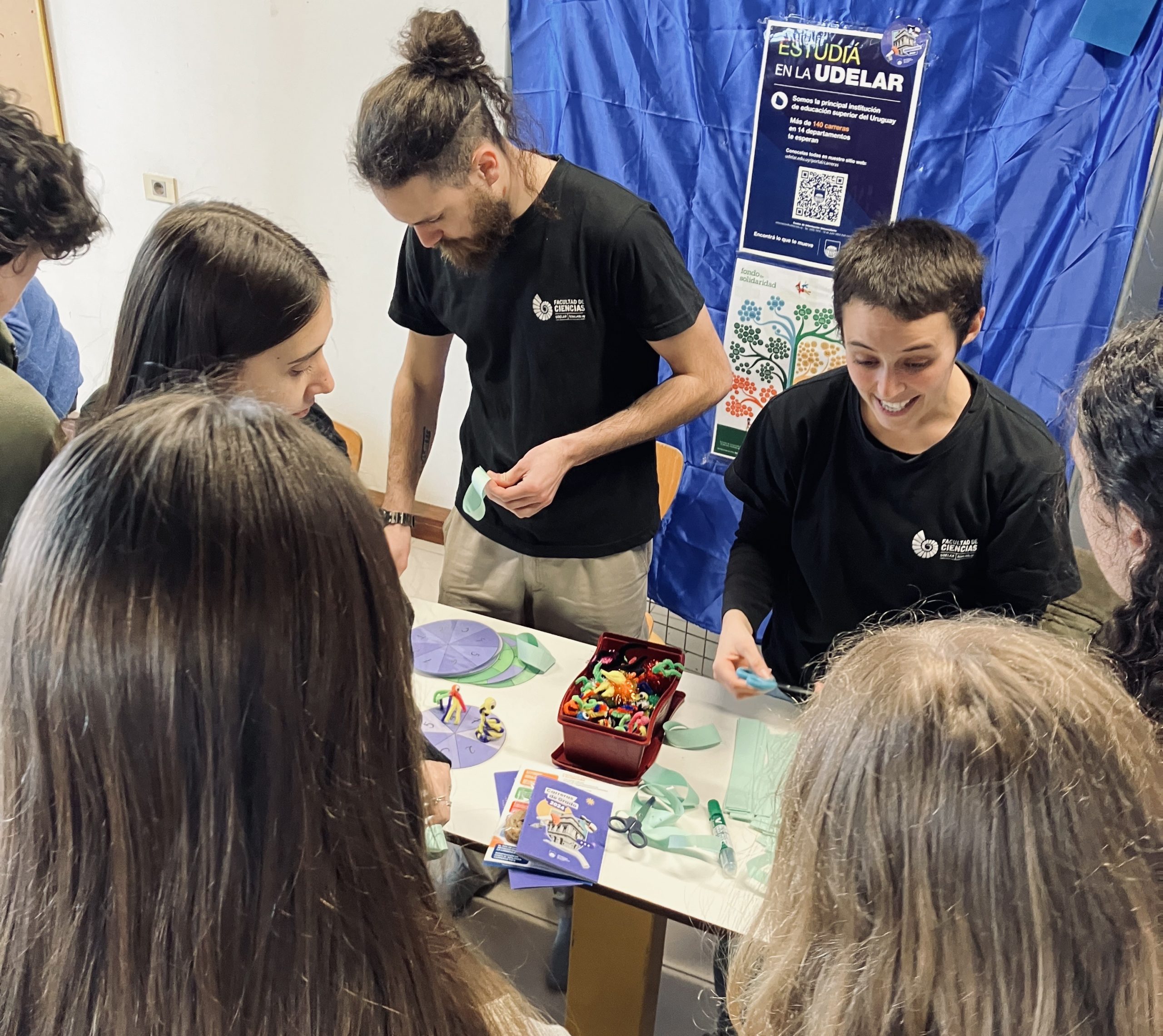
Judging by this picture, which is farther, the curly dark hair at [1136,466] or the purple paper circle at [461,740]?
the purple paper circle at [461,740]

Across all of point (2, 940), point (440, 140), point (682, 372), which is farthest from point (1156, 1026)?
point (440, 140)

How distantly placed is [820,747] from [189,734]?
46cm

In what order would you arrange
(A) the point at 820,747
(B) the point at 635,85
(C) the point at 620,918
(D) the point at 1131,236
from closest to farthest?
(A) the point at 820,747, (C) the point at 620,918, (D) the point at 1131,236, (B) the point at 635,85

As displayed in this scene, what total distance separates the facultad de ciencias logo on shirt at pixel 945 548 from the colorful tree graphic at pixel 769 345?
1082mm

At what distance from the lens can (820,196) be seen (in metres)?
2.42

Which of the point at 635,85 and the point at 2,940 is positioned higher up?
the point at 635,85

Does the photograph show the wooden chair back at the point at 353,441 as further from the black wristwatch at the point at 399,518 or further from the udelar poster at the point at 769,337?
the udelar poster at the point at 769,337

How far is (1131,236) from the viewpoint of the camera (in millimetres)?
2100

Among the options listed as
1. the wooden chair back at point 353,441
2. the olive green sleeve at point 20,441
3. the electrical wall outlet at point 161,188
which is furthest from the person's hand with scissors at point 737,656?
the electrical wall outlet at point 161,188

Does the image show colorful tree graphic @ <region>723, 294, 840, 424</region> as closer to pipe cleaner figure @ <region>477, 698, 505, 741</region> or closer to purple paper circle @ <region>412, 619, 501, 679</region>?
purple paper circle @ <region>412, 619, 501, 679</region>

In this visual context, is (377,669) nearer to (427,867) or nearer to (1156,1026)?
(427,867)

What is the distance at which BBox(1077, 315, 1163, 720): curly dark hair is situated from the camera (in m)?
0.99

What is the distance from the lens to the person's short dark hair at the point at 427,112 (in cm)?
158

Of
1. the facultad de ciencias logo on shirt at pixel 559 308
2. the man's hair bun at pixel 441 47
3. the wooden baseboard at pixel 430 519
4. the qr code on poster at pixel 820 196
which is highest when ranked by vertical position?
the man's hair bun at pixel 441 47
